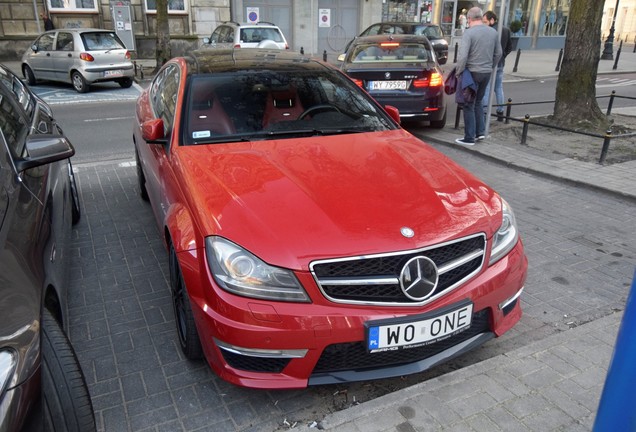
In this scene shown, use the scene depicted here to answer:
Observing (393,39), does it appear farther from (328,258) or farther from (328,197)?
(328,258)

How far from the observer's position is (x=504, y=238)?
9.71 feet

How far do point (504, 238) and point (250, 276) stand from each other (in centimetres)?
144

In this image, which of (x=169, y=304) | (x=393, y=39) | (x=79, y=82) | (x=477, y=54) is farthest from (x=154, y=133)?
(x=79, y=82)

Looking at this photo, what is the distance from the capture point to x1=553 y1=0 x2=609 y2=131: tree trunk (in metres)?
8.69

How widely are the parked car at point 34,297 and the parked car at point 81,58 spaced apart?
11.6 meters

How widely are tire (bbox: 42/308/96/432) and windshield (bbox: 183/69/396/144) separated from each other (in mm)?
1717

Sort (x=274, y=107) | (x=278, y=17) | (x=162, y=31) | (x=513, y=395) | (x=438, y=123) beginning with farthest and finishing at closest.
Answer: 1. (x=278, y=17)
2. (x=162, y=31)
3. (x=438, y=123)
4. (x=274, y=107)
5. (x=513, y=395)

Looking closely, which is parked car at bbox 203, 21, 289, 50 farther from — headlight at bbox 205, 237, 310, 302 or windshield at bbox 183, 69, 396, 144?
headlight at bbox 205, 237, 310, 302

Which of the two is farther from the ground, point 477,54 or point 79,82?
point 477,54

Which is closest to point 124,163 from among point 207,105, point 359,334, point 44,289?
point 207,105

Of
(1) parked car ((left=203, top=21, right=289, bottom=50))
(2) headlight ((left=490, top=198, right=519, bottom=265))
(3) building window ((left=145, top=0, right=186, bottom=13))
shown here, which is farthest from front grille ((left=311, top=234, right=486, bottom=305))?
(3) building window ((left=145, top=0, right=186, bottom=13))

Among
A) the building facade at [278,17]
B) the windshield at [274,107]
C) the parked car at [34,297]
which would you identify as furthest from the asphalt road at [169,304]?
the building facade at [278,17]

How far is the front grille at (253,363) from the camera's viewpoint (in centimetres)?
254

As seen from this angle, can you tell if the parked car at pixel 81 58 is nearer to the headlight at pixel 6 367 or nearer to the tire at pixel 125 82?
the tire at pixel 125 82
